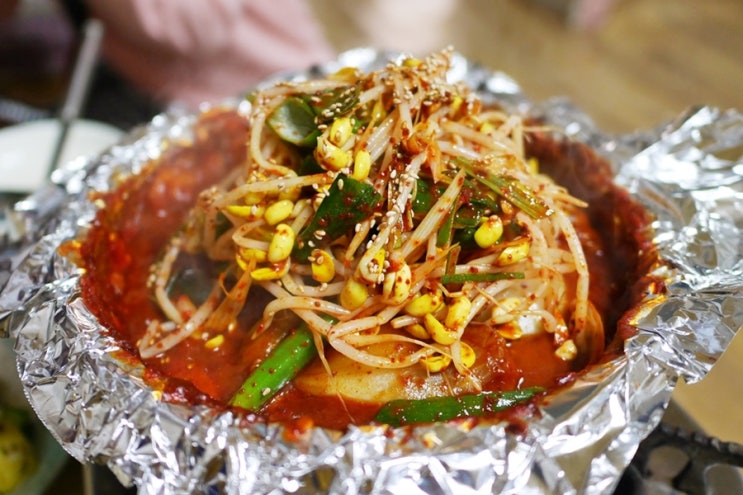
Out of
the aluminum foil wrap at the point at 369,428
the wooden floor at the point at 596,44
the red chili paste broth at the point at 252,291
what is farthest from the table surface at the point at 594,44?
the aluminum foil wrap at the point at 369,428

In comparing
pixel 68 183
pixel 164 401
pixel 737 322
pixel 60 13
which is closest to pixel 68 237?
pixel 68 183

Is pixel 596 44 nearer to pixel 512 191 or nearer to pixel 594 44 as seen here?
pixel 594 44

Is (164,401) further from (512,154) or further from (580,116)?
(580,116)

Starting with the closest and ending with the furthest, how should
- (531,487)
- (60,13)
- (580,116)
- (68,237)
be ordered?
(531,487) → (68,237) → (580,116) → (60,13)

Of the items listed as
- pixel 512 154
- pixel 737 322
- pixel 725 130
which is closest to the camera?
pixel 737 322

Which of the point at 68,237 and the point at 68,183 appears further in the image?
the point at 68,183

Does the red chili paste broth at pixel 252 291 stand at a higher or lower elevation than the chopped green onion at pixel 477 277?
lower

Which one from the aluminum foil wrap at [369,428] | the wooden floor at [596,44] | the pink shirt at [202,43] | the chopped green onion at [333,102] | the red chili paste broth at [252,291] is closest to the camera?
the aluminum foil wrap at [369,428]

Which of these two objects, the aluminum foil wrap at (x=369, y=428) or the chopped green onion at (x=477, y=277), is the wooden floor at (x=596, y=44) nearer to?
the aluminum foil wrap at (x=369, y=428)
